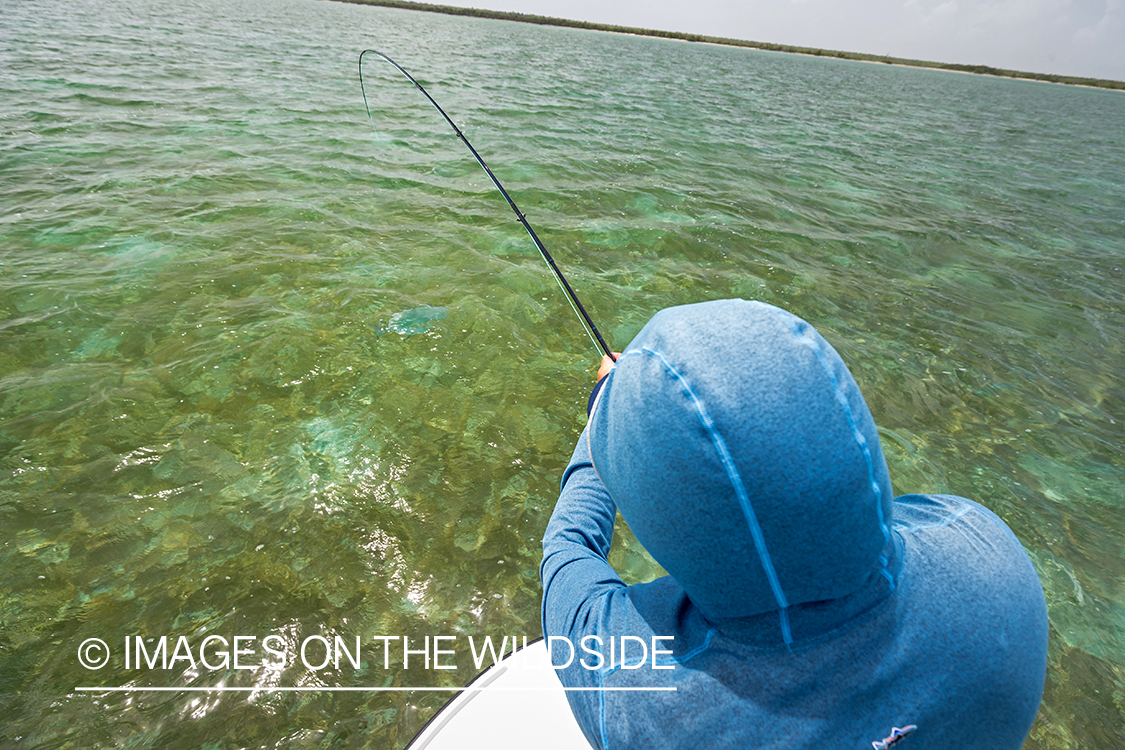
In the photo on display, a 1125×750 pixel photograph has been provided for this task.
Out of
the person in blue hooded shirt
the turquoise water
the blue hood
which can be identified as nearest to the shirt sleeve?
the person in blue hooded shirt

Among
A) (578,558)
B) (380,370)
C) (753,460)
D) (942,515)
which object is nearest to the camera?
(753,460)

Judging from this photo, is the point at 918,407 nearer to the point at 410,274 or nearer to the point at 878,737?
the point at 878,737

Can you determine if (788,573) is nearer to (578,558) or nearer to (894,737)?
(894,737)

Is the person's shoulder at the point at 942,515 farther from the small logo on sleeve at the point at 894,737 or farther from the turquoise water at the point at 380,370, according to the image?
the turquoise water at the point at 380,370

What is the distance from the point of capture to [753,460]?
0.65 m

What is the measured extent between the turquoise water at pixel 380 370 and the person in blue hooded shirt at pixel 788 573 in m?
1.67

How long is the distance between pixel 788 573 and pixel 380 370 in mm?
3360

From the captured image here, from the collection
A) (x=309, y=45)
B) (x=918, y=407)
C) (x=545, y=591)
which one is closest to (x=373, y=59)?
(x=309, y=45)

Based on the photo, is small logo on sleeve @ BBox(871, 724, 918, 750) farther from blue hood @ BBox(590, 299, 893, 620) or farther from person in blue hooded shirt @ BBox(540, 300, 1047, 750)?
blue hood @ BBox(590, 299, 893, 620)

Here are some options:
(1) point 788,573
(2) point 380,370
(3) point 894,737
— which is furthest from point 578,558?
(2) point 380,370

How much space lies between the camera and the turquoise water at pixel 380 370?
221cm

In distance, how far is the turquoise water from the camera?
2213 mm

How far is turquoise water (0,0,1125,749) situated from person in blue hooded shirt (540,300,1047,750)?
167 centimetres

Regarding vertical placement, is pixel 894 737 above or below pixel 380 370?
above
